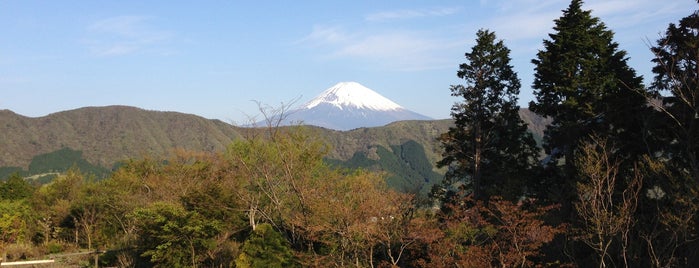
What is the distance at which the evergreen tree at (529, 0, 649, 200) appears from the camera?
2008cm

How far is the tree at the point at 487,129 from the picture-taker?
25828 millimetres

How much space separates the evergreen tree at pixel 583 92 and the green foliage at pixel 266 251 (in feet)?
37.9

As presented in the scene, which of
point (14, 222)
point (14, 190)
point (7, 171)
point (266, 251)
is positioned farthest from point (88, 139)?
point (266, 251)

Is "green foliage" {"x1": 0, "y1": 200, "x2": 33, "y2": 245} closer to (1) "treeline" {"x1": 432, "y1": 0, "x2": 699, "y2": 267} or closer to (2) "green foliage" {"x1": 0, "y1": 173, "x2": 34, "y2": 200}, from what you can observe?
(2) "green foliage" {"x1": 0, "y1": 173, "x2": 34, "y2": 200}

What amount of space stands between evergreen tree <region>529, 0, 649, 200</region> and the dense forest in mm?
68

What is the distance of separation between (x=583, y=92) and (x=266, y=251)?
14943 mm

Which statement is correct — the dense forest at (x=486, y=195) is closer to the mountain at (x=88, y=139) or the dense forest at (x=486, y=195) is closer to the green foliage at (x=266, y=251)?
the green foliage at (x=266, y=251)

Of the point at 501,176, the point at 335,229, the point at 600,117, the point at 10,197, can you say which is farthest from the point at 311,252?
the point at 10,197

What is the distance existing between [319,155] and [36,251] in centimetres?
1778

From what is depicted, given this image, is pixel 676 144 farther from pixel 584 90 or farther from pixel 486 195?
pixel 486 195

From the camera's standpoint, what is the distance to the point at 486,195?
2552 centimetres

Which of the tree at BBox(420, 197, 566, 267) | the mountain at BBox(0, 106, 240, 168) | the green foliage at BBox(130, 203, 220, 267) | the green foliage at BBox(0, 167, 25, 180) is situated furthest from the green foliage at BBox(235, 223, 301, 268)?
the green foliage at BBox(0, 167, 25, 180)

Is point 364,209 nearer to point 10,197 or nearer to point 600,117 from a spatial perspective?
point 600,117

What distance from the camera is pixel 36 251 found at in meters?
29.2
